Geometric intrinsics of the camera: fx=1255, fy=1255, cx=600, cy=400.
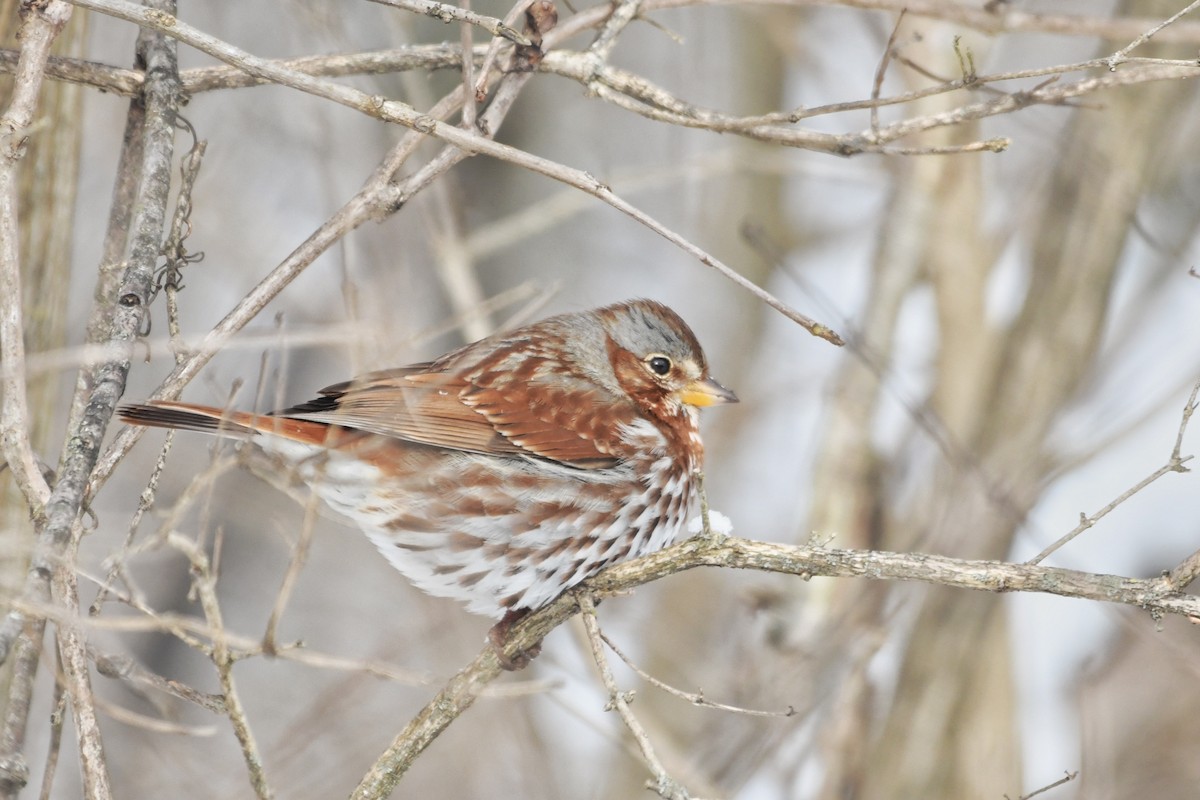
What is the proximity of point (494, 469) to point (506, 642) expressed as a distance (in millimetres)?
681

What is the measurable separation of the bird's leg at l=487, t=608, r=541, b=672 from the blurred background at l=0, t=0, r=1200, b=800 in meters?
0.09

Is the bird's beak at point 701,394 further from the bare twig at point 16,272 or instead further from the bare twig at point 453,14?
the bare twig at point 16,272

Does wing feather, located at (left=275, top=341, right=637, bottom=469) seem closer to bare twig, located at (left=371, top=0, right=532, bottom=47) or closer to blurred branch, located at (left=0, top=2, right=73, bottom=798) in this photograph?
Result: blurred branch, located at (left=0, top=2, right=73, bottom=798)

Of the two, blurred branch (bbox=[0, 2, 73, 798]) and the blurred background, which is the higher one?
the blurred background

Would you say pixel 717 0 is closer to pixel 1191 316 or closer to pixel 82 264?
pixel 1191 316

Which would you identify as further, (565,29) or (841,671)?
(841,671)

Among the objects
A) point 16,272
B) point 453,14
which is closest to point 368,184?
point 453,14

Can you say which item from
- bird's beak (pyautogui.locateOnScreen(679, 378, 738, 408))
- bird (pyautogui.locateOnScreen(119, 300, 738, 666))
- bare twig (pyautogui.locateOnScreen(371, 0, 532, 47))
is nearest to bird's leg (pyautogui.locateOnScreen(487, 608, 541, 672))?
bird (pyautogui.locateOnScreen(119, 300, 738, 666))

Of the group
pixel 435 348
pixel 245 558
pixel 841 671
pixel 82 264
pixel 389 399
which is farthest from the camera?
pixel 245 558

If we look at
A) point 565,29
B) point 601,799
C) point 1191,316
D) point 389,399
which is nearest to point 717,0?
point 565,29

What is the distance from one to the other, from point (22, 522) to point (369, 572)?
548 cm

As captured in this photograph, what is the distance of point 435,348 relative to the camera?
8.29m

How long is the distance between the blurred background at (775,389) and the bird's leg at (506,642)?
9 cm

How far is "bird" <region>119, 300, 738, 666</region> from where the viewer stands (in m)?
4.27
